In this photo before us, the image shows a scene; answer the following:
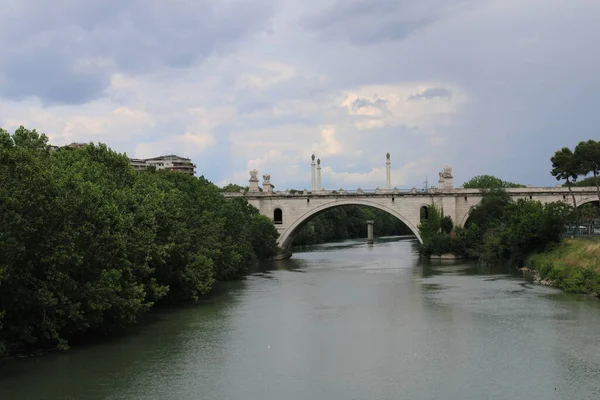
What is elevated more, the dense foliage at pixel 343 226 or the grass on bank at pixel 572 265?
the dense foliage at pixel 343 226

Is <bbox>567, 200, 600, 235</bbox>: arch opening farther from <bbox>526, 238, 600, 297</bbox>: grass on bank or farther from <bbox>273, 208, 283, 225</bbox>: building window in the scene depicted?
<bbox>273, 208, 283, 225</bbox>: building window

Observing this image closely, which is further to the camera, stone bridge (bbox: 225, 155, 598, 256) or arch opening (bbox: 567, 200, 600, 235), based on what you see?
stone bridge (bbox: 225, 155, 598, 256)

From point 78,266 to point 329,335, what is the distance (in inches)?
305

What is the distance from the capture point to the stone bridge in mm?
52969

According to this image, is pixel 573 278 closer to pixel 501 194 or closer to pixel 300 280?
pixel 300 280

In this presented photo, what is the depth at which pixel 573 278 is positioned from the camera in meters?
29.1

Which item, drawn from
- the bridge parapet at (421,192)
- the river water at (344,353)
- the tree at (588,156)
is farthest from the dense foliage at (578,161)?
the river water at (344,353)

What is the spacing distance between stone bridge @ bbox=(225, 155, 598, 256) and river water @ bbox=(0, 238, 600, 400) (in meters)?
24.6

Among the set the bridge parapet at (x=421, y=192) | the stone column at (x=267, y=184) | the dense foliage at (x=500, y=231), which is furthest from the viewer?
the stone column at (x=267, y=184)

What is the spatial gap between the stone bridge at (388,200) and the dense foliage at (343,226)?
15.7 metres

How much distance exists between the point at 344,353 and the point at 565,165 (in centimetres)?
3031

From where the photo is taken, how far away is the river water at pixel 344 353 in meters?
15.3

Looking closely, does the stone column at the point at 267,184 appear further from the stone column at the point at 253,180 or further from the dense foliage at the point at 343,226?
the dense foliage at the point at 343,226

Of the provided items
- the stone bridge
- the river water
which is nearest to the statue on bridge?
the stone bridge
